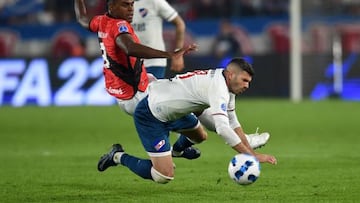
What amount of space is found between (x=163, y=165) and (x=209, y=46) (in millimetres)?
17735

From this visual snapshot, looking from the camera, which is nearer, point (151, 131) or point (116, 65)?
point (151, 131)

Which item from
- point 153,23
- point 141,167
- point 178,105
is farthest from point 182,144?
point 153,23

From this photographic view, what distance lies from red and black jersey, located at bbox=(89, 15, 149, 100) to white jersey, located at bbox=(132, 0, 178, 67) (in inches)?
93.1

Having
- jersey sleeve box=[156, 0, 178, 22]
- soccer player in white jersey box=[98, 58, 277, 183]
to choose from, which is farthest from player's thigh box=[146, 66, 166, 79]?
soccer player in white jersey box=[98, 58, 277, 183]

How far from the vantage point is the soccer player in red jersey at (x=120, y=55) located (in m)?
10.1

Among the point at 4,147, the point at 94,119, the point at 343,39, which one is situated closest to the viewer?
the point at 4,147

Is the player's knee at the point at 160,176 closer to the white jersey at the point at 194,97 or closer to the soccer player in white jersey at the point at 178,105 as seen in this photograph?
the soccer player in white jersey at the point at 178,105

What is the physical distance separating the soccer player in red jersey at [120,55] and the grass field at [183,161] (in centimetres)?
95

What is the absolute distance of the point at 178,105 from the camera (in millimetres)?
9227

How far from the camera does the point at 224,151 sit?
46.8 feet

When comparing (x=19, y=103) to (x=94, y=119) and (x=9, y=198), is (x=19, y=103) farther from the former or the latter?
(x=9, y=198)

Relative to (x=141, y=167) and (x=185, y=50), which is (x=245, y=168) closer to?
(x=185, y=50)

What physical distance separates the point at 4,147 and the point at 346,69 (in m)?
11.4

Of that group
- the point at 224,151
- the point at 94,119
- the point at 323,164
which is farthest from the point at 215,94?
the point at 94,119
